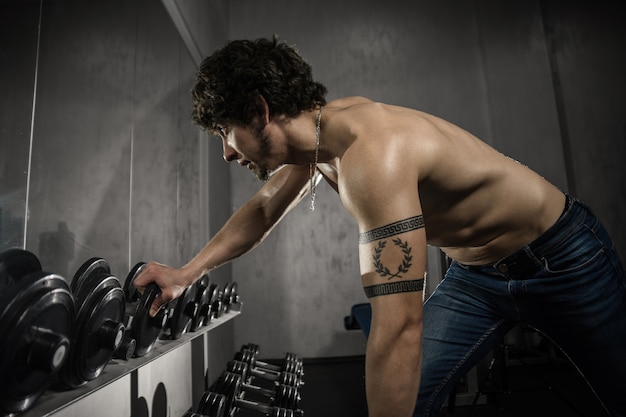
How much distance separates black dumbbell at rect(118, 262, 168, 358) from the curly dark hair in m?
0.53

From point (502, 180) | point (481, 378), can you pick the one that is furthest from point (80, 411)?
point (481, 378)

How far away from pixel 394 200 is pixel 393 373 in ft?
0.98

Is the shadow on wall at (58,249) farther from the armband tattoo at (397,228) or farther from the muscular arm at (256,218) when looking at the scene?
the armband tattoo at (397,228)

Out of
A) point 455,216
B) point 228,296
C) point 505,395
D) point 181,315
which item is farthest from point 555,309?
point 505,395

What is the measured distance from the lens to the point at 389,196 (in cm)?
73

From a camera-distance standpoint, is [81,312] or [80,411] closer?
[81,312]

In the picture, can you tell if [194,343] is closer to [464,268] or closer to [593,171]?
[464,268]

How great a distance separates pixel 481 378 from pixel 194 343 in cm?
185

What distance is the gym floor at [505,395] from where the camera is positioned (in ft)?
7.84

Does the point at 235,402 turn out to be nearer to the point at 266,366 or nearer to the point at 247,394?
the point at 266,366

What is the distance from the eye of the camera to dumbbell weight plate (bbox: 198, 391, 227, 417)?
167 cm

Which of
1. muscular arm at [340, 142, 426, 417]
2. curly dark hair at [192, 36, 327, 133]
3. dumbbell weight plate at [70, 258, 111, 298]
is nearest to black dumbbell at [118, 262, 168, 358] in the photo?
dumbbell weight plate at [70, 258, 111, 298]

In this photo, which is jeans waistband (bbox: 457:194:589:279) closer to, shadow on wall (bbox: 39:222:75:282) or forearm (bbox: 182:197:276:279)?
forearm (bbox: 182:197:276:279)

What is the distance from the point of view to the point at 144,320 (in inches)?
46.3
